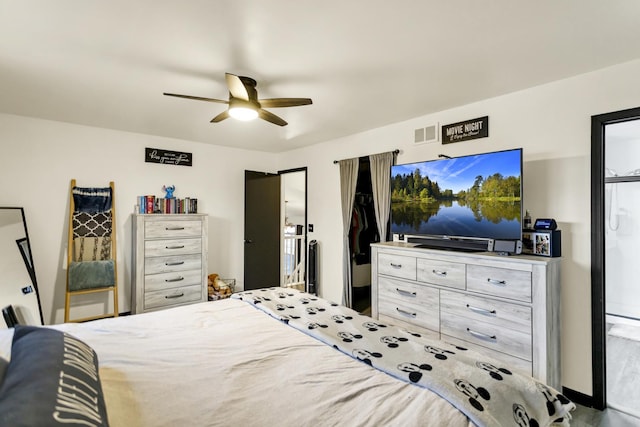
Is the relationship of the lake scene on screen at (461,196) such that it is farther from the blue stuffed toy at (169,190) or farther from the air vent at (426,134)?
the blue stuffed toy at (169,190)

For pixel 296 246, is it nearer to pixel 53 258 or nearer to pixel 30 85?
pixel 53 258

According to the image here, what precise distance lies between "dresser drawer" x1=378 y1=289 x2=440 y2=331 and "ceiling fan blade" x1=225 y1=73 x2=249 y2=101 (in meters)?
2.16

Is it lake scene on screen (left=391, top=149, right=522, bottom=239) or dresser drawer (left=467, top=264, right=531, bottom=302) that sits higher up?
lake scene on screen (left=391, top=149, right=522, bottom=239)

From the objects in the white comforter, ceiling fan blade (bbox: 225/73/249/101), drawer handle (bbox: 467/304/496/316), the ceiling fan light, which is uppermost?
ceiling fan blade (bbox: 225/73/249/101)

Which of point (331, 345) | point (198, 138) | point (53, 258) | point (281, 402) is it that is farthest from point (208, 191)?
point (281, 402)

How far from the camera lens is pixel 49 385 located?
831 mm

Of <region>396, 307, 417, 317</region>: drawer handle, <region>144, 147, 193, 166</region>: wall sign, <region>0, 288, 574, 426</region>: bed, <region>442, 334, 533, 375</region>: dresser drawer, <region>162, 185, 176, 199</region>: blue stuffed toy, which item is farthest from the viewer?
<region>162, 185, 176, 199</region>: blue stuffed toy

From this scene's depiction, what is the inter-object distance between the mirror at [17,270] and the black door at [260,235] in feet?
8.17

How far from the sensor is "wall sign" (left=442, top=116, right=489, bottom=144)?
2889 millimetres

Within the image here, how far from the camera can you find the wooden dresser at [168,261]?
3.82m

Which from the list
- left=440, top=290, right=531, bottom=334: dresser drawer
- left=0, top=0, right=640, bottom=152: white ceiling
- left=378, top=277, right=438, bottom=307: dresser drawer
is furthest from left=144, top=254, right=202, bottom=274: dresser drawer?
left=440, top=290, right=531, bottom=334: dresser drawer

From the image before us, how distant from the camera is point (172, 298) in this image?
3990 millimetres

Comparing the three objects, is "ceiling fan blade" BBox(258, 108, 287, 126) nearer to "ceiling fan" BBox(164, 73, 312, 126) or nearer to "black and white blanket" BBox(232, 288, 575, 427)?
"ceiling fan" BBox(164, 73, 312, 126)

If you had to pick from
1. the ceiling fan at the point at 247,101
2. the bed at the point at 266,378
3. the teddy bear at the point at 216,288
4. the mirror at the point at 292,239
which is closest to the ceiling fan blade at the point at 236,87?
the ceiling fan at the point at 247,101
